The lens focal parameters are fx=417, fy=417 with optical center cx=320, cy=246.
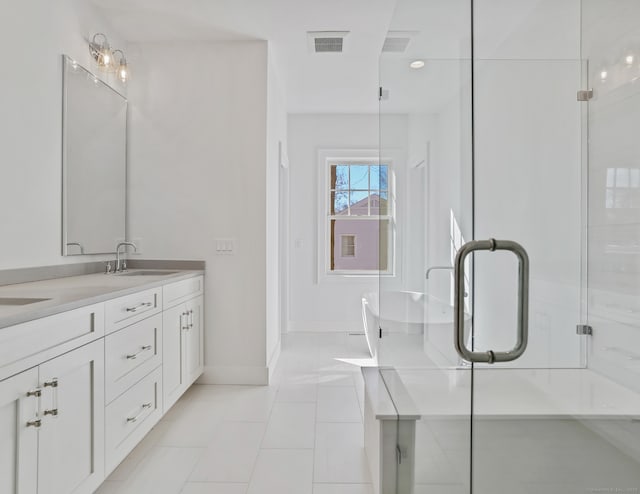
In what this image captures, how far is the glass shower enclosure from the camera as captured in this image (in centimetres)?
83

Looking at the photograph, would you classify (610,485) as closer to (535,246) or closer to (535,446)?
(535,446)

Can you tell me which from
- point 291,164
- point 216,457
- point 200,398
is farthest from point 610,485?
point 291,164

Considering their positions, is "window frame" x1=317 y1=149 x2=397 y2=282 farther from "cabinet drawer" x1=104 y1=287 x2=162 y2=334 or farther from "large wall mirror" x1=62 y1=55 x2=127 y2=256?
"cabinet drawer" x1=104 y1=287 x2=162 y2=334

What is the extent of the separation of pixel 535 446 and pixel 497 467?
0.38 feet

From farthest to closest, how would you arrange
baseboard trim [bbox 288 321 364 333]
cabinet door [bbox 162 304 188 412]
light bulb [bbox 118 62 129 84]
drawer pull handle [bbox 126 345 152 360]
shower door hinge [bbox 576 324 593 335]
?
baseboard trim [bbox 288 321 364 333]
light bulb [bbox 118 62 129 84]
cabinet door [bbox 162 304 188 412]
drawer pull handle [bbox 126 345 152 360]
shower door hinge [bbox 576 324 593 335]

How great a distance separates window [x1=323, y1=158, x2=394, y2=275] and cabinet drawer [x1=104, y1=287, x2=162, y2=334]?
3.12m

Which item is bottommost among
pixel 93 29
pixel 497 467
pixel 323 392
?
pixel 323 392

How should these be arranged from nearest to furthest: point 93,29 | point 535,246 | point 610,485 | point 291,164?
point 610,485 → point 535,246 → point 93,29 → point 291,164

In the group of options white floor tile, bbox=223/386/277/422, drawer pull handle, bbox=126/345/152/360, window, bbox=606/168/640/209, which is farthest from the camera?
white floor tile, bbox=223/386/277/422

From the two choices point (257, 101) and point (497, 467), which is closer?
point (497, 467)

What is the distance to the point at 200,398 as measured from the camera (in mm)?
2941

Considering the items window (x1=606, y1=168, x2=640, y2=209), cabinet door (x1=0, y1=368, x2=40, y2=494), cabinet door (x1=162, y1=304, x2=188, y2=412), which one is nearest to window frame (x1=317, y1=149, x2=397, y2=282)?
cabinet door (x1=162, y1=304, x2=188, y2=412)

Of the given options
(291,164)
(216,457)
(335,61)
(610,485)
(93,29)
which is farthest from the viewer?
(291,164)

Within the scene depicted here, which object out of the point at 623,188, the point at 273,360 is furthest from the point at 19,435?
the point at 273,360
